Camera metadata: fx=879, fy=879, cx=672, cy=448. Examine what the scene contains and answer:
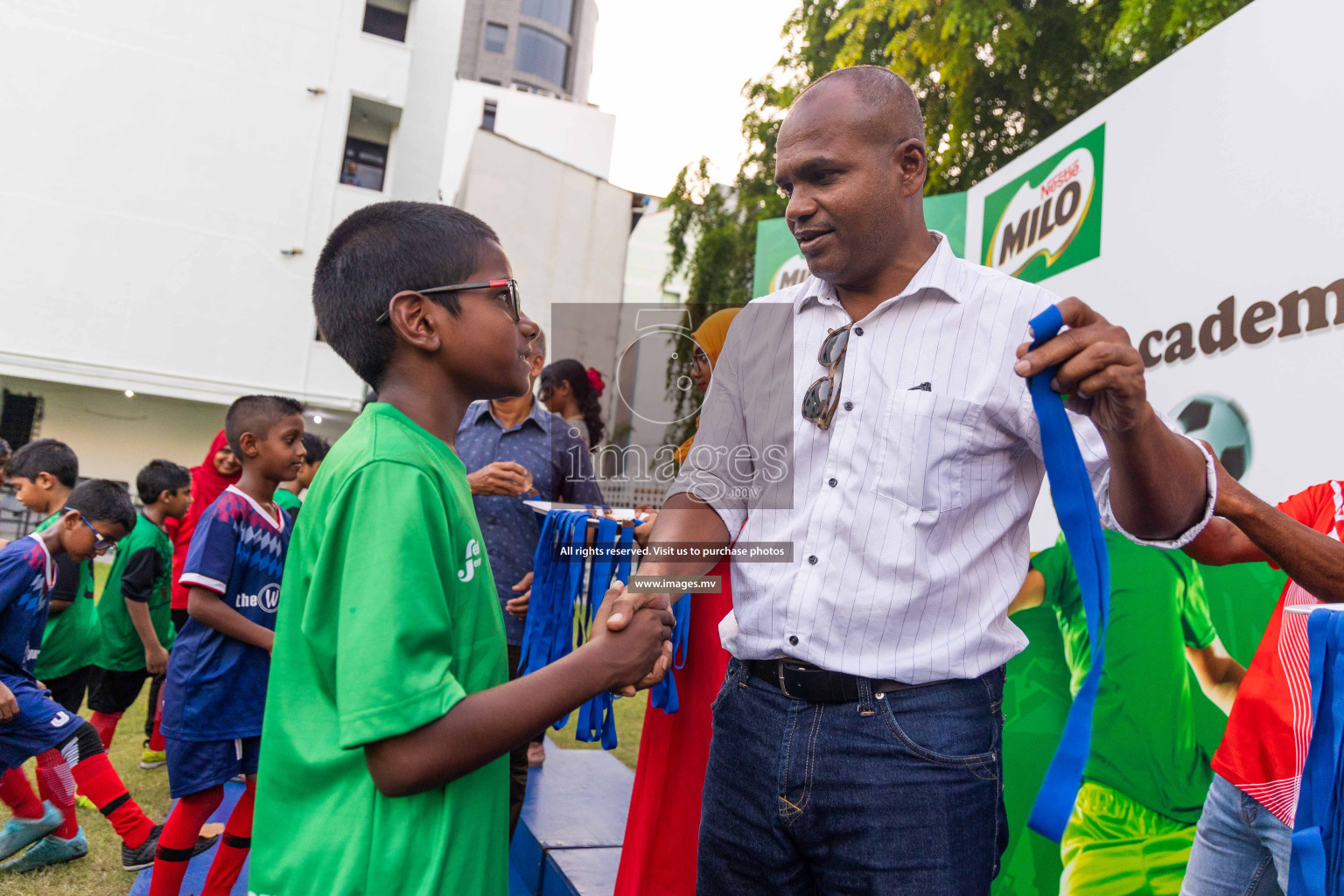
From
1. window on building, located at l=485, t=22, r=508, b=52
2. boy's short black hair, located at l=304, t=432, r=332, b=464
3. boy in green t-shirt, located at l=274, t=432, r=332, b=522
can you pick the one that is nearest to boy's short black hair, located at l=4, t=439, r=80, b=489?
boy in green t-shirt, located at l=274, t=432, r=332, b=522

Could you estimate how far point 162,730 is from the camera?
3.03m

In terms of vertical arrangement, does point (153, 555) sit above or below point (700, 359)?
below

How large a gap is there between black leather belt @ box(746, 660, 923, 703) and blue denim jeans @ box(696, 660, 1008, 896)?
0.04 ft

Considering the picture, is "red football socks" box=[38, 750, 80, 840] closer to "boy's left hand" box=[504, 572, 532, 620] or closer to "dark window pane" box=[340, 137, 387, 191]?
"boy's left hand" box=[504, 572, 532, 620]

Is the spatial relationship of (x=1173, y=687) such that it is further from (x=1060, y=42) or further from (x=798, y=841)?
(x=1060, y=42)

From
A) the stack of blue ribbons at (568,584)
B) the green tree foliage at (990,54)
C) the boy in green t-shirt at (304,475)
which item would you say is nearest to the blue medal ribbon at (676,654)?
the stack of blue ribbons at (568,584)

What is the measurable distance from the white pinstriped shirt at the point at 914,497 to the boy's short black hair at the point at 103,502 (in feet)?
12.8

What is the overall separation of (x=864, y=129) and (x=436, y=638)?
116 centimetres

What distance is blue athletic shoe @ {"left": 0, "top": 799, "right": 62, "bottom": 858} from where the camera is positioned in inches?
139

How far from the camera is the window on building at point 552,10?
167 ft

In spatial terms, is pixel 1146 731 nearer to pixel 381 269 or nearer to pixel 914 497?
pixel 914 497

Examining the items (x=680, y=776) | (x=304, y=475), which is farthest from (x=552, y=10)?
(x=680, y=776)

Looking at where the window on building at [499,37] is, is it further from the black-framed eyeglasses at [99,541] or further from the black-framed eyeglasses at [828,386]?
the black-framed eyeglasses at [828,386]

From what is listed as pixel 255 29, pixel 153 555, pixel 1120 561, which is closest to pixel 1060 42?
pixel 1120 561
